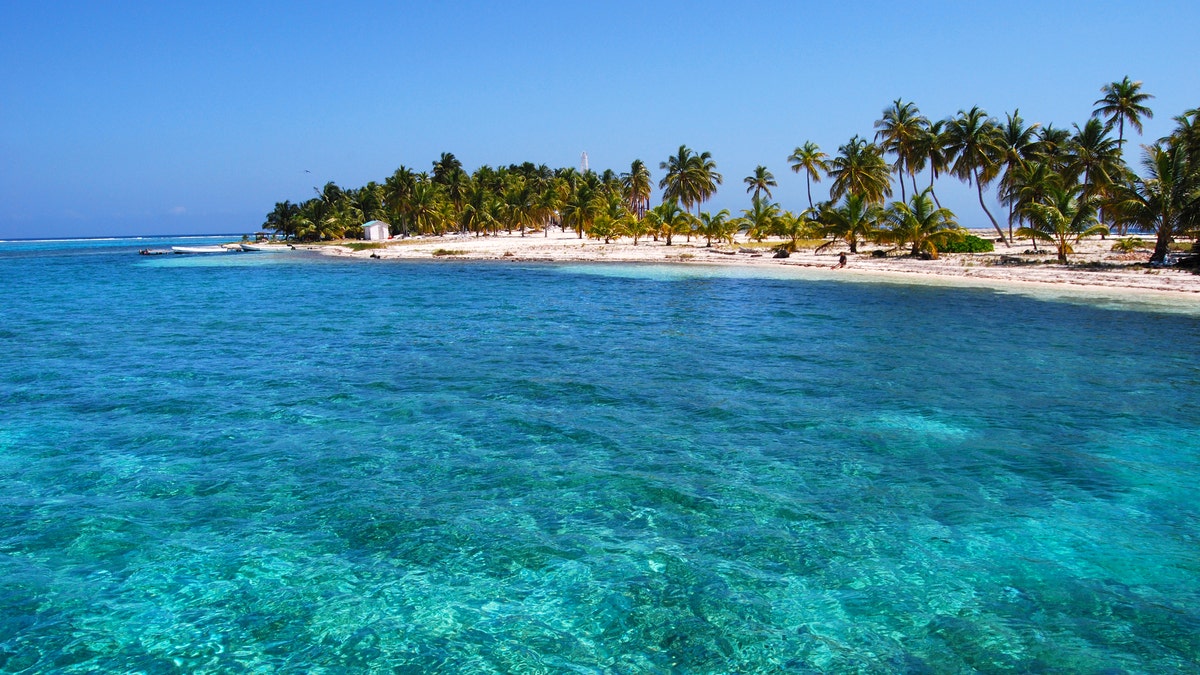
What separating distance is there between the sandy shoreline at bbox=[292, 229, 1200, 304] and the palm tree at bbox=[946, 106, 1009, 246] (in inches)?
253

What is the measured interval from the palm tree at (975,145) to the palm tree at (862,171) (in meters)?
9.15

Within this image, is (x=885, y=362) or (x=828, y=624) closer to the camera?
(x=828, y=624)

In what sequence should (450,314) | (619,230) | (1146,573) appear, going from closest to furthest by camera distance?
1. (1146,573)
2. (450,314)
3. (619,230)

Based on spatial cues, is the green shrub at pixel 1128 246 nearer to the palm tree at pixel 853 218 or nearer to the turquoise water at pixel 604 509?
the palm tree at pixel 853 218

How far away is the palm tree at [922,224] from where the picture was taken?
44312 mm

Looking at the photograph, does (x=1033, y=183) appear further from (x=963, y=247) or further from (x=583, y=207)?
(x=583, y=207)

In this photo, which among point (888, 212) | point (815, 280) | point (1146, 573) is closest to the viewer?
point (1146, 573)

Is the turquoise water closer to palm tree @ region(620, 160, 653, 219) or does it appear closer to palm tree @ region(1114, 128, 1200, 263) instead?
palm tree @ region(1114, 128, 1200, 263)

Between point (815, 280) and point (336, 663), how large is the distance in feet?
122

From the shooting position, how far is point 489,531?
7805mm

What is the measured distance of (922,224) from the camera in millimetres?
44625

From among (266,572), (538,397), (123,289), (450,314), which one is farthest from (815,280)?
(123,289)

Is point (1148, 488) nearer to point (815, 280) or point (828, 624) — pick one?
point (828, 624)

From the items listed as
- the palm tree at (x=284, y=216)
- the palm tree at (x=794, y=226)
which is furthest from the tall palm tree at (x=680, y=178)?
the palm tree at (x=284, y=216)
